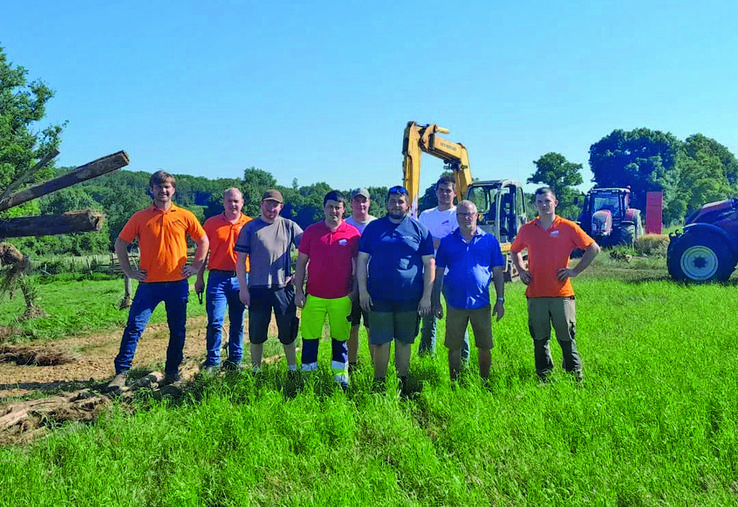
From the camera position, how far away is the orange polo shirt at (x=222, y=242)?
555 centimetres

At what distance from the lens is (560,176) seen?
51.1 meters

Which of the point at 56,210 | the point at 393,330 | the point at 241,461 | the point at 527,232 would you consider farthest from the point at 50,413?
the point at 56,210

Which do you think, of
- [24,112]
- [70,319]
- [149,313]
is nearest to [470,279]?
[149,313]

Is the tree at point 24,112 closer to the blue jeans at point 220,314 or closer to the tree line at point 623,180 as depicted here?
the tree line at point 623,180

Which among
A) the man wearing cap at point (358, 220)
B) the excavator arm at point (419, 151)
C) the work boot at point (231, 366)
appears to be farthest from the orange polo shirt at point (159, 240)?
the excavator arm at point (419, 151)

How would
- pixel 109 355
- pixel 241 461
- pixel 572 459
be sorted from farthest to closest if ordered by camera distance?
pixel 109 355, pixel 241 461, pixel 572 459

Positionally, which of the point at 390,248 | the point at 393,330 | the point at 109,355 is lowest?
the point at 109,355

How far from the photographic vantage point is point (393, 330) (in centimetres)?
446

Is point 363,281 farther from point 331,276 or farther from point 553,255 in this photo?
point 553,255

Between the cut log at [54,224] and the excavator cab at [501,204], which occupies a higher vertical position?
the excavator cab at [501,204]

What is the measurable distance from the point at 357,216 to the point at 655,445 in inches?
123

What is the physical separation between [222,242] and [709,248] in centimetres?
1052

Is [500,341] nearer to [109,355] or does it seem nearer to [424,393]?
[424,393]

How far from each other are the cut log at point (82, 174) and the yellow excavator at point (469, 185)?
5.46 meters
